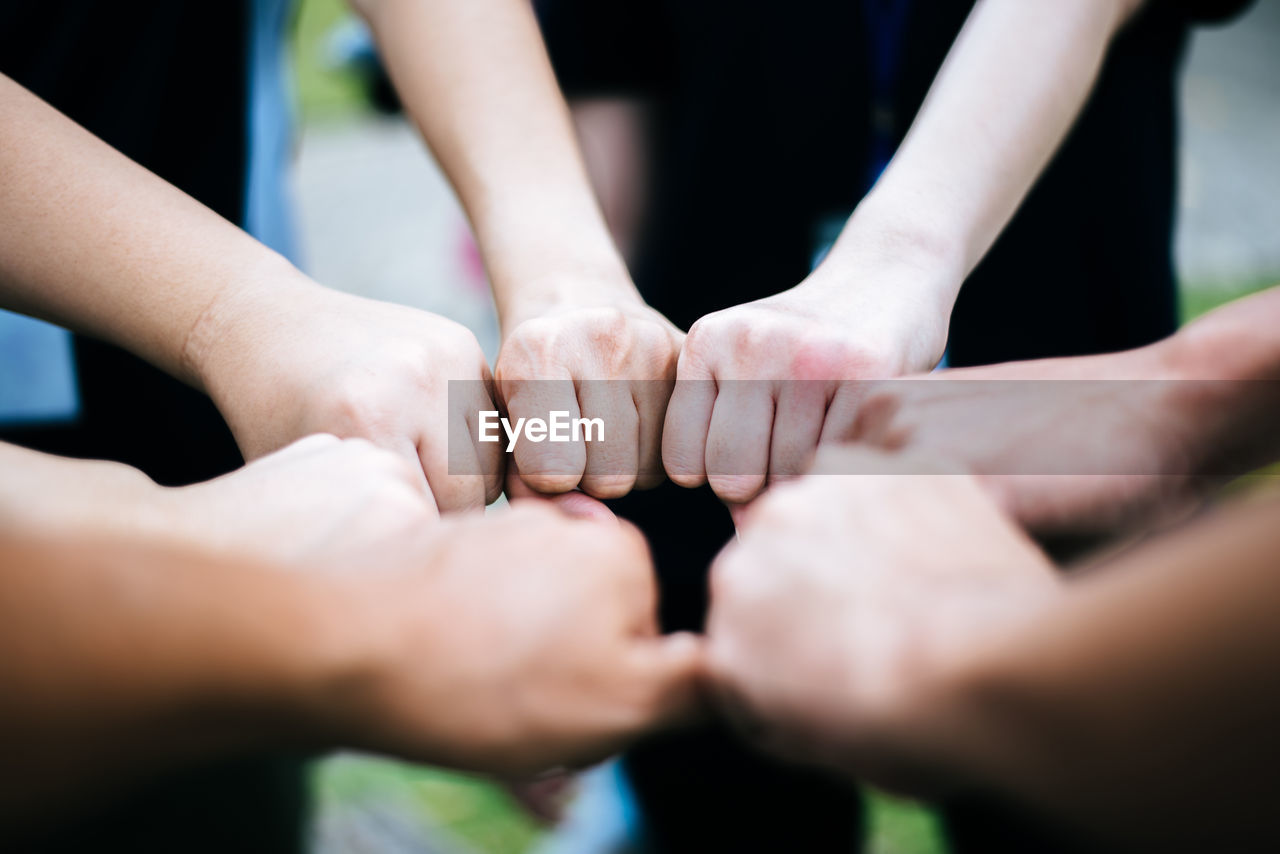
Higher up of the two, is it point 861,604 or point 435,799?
point 861,604

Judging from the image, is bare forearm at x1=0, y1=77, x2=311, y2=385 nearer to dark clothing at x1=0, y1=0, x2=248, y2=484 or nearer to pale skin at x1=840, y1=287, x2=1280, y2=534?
dark clothing at x1=0, y1=0, x2=248, y2=484

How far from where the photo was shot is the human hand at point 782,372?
57 cm

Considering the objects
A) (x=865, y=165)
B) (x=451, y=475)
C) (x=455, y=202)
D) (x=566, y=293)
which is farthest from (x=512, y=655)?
(x=455, y=202)

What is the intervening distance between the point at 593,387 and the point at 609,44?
52cm

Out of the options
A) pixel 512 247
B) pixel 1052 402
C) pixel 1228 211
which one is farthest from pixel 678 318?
pixel 1228 211

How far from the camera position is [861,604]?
0.40 meters

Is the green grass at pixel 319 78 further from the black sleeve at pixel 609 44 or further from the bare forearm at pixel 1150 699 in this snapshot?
the bare forearm at pixel 1150 699

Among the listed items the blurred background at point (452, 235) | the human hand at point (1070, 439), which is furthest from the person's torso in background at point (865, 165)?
the blurred background at point (452, 235)

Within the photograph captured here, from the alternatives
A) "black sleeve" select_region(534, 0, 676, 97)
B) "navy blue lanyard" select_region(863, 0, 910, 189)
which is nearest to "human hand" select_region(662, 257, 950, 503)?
"navy blue lanyard" select_region(863, 0, 910, 189)

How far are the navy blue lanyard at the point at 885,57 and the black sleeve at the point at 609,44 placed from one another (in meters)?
0.21

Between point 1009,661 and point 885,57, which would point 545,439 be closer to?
point 1009,661

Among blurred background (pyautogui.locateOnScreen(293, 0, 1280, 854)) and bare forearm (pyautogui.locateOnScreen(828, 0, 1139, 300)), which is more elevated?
bare forearm (pyautogui.locateOnScreen(828, 0, 1139, 300))

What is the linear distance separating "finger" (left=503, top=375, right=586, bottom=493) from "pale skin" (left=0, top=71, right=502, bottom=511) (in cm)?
3

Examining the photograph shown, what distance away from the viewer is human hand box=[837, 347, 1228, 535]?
1.70 feet
